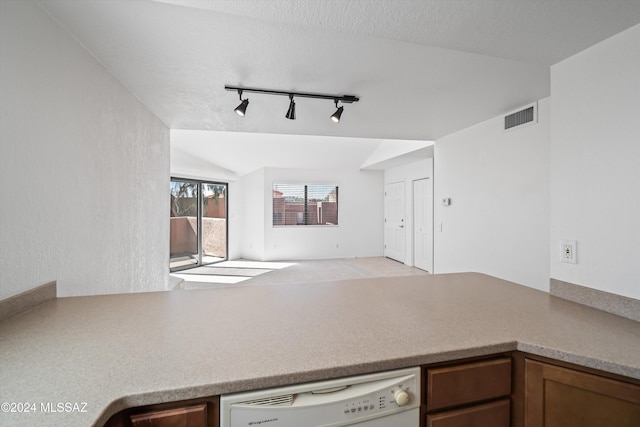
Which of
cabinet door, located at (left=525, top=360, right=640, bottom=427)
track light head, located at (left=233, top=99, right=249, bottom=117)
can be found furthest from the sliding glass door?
cabinet door, located at (left=525, top=360, right=640, bottom=427)

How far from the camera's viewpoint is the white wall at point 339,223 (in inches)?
265

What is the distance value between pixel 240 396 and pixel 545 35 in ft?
5.83

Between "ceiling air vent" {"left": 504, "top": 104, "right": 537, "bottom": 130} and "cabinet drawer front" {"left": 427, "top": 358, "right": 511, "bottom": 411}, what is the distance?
2567mm

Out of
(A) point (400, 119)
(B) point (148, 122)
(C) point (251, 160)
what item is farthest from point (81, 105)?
(C) point (251, 160)

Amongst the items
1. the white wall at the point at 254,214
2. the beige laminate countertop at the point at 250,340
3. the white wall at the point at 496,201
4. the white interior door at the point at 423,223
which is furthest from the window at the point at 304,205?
the beige laminate countertop at the point at 250,340

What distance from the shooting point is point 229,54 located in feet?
5.28

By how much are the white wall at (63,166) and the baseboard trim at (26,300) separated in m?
0.03

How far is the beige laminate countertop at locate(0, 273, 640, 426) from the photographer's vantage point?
67 centimetres

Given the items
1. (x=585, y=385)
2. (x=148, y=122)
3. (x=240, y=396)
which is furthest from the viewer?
(x=148, y=122)

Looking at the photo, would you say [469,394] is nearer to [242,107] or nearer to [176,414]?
[176,414]

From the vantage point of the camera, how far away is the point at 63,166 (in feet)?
4.31

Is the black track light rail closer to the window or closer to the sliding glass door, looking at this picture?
the sliding glass door

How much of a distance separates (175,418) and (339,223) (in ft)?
21.1

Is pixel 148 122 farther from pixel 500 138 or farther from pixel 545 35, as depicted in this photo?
pixel 500 138
